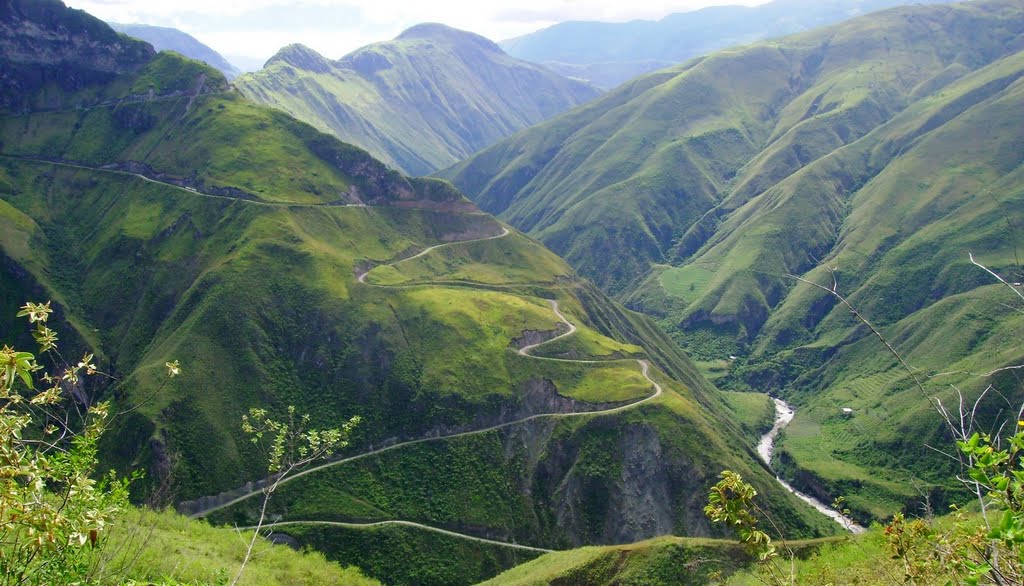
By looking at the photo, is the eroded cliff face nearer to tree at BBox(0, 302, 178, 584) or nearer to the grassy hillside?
the grassy hillside

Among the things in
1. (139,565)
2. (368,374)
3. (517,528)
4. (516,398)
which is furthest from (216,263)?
(139,565)

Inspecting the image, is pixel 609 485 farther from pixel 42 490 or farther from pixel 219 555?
pixel 42 490

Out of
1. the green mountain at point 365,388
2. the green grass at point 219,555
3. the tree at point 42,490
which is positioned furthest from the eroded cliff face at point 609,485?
the tree at point 42,490

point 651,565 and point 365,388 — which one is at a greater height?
point 651,565

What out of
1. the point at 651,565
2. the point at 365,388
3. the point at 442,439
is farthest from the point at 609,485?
the point at 365,388

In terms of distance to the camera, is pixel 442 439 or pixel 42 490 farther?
pixel 442 439

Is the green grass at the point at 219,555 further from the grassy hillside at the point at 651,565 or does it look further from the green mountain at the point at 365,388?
the grassy hillside at the point at 651,565

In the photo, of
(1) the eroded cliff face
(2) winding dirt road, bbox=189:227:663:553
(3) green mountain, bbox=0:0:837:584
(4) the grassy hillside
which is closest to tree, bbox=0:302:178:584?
(4) the grassy hillside

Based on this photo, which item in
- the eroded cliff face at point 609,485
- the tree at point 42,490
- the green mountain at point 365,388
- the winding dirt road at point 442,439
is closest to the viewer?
the tree at point 42,490

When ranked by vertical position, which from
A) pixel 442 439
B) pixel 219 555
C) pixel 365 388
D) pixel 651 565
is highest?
pixel 219 555

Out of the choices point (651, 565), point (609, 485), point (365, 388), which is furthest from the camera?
point (365, 388)

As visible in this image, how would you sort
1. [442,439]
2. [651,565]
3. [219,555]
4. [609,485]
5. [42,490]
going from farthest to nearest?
1. [442,439]
2. [609,485]
3. [651,565]
4. [219,555]
5. [42,490]

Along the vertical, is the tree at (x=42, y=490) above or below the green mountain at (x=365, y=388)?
above

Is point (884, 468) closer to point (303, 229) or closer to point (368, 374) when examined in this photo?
point (368, 374)
